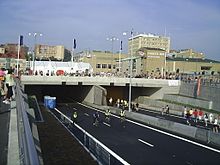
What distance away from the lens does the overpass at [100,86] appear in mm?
58125

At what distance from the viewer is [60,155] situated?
51.6ft

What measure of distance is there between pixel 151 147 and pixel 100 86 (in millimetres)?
38960

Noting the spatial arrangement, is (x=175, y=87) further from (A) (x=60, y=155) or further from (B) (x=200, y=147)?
(A) (x=60, y=155)

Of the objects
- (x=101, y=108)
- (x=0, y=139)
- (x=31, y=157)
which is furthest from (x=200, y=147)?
(x=101, y=108)

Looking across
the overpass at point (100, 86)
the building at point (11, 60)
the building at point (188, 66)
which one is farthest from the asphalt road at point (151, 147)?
the building at point (188, 66)

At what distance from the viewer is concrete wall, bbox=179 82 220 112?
50666 mm

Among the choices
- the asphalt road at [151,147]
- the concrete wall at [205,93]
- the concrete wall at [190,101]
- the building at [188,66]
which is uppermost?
the building at [188,66]

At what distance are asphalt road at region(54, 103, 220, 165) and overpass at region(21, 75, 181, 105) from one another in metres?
26.7

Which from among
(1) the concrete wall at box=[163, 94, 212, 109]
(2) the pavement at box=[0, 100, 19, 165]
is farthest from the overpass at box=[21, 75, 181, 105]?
(2) the pavement at box=[0, 100, 19, 165]

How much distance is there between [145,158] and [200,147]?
6.31 meters

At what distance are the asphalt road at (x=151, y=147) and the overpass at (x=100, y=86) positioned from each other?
26744 millimetres

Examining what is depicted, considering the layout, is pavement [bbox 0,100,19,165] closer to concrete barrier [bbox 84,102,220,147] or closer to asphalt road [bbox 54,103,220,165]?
asphalt road [bbox 54,103,220,165]

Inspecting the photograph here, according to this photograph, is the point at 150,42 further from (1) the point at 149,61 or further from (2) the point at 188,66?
(1) the point at 149,61

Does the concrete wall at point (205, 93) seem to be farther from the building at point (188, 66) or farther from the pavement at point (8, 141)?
the building at point (188, 66)
